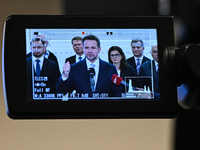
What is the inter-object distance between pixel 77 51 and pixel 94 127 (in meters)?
0.65

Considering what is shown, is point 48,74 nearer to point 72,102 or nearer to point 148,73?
point 72,102

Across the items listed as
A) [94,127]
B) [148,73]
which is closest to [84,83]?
[148,73]

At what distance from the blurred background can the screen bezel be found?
537mm

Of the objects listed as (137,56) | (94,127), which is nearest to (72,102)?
(137,56)

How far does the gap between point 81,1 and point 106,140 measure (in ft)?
1.81

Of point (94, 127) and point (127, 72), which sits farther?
point (94, 127)

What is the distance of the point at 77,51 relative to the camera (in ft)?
2.03

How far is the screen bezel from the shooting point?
580 millimetres

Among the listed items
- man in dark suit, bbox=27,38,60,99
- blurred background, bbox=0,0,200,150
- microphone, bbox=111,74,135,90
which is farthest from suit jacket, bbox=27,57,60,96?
blurred background, bbox=0,0,200,150

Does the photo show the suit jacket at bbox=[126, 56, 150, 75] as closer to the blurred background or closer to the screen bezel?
the screen bezel

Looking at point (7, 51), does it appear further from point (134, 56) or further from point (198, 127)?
point (198, 127)

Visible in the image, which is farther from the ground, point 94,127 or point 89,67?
point 89,67

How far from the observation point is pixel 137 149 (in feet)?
4.08

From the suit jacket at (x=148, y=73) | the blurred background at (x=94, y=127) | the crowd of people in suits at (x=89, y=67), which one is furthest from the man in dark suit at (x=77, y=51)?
the blurred background at (x=94, y=127)
